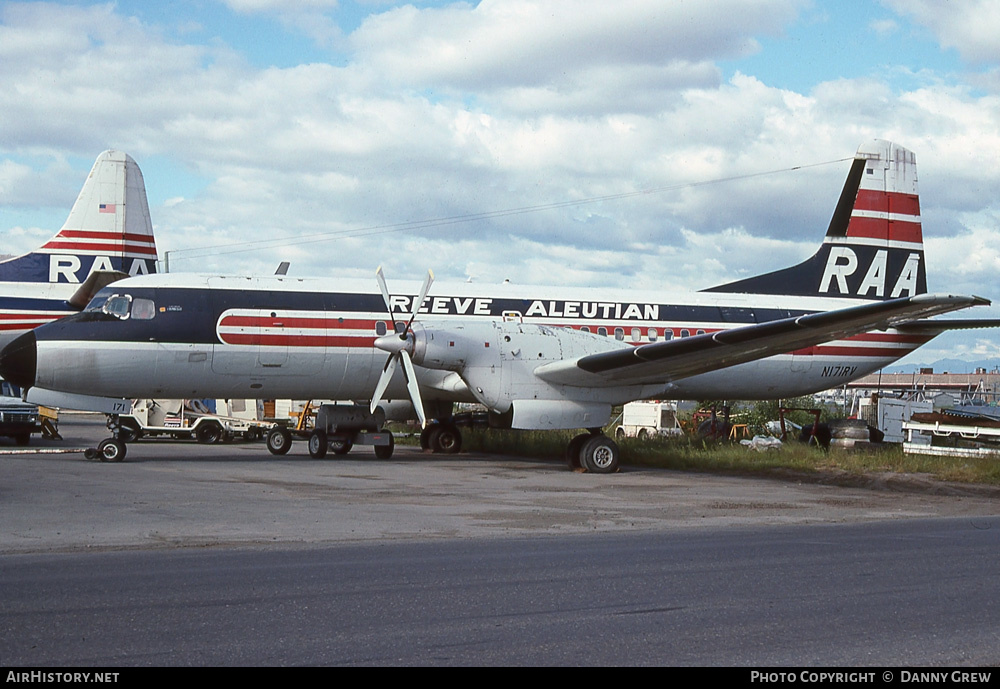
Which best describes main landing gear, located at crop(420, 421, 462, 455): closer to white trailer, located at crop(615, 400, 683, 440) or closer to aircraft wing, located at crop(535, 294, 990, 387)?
aircraft wing, located at crop(535, 294, 990, 387)

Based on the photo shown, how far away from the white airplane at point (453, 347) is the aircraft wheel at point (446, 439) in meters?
3.27

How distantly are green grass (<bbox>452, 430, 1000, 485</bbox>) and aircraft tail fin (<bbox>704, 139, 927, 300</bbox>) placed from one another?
168 inches

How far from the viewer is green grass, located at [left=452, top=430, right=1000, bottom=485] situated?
19703mm

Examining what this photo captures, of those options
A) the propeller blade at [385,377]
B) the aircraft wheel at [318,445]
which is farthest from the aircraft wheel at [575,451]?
the aircraft wheel at [318,445]

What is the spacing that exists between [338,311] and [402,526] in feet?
36.5

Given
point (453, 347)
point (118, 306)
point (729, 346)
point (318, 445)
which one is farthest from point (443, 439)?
point (729, 346)

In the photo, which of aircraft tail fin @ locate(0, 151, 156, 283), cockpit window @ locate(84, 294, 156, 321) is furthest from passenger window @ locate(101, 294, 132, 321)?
aircraft tail fin @ locate(0, 151, 156, 283)

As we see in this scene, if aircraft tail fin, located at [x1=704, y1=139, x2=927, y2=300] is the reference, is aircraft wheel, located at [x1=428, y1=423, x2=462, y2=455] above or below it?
below

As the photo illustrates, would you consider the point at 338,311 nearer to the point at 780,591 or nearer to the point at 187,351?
the point at 187,351

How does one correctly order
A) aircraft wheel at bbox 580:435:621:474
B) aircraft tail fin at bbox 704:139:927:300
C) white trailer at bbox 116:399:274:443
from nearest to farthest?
1. aircraft wheel at bbox 580:435:621:474
2. aircraft tail fin at bbox 704:139:927:300
3. white trailer at bbox 116:399:274:443

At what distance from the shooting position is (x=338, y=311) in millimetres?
Result: 22000

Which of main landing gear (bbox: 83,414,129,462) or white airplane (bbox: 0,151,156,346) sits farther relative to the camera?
white airplane (bbox: 0,151,156,346)

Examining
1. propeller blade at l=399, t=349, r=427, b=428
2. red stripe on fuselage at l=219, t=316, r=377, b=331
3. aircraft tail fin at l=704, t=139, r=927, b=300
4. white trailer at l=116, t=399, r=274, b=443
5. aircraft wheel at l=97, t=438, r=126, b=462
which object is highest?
aircraft tail fin at l=704, t=139, r=927, b=300
